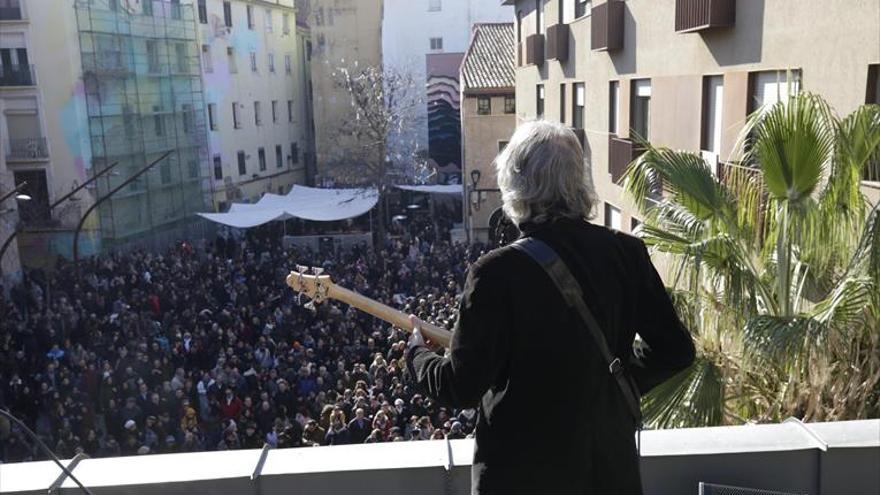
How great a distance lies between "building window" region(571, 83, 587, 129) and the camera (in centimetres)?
1773

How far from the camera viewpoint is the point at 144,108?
3061 centimetres

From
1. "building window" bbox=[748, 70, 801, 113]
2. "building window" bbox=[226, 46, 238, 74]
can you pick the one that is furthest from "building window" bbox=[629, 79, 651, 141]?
"building window" bbox=[226, 46, 238, 74]

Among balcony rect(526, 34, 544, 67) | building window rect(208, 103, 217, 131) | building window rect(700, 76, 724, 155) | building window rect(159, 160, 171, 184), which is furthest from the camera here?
building window rect(208, 103, 217, 131)

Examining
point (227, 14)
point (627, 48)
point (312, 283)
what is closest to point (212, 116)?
point (227, 14)

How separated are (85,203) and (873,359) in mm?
28931

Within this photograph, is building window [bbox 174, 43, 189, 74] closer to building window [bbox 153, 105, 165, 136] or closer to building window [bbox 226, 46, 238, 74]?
building window [bbox 153, 105, 165, 136]

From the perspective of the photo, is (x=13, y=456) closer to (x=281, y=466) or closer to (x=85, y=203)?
(x=281, y=466)

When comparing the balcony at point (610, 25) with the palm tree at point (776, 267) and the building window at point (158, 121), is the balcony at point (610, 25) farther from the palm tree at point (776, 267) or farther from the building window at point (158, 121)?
the building window at point (158, 121)

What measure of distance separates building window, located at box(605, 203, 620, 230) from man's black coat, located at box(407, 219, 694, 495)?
12977mm

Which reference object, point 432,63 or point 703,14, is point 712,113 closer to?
point 703,14

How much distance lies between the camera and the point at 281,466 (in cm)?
253

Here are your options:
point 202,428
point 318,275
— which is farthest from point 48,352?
point 318,275

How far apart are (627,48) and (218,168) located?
87.9 feet

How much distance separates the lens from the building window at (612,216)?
48.9 ft
